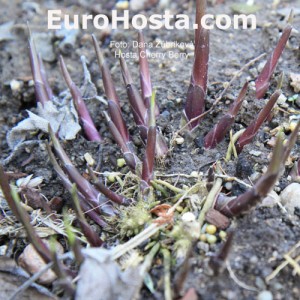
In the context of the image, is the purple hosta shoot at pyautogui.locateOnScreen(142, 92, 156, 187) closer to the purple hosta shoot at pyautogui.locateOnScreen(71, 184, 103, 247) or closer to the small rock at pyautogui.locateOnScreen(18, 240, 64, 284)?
the purple hosta shoot at pyautogui.locateOnScreen(71, 184, 103, 247)

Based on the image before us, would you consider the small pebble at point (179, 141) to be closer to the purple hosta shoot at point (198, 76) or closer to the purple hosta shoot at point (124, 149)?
the purple hosta shoot at point (198, 76)

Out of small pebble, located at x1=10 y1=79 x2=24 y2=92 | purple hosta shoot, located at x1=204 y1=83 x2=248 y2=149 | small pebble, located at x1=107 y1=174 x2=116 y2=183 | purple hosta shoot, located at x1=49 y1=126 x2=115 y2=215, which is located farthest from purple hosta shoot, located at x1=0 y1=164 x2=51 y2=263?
small pebble, located at x1=10 y1=79 x2=24 y2=92

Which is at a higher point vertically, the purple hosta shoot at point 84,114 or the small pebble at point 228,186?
the purple hosta shoot at point 84,114

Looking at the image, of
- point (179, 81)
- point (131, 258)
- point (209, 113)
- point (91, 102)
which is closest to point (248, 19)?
point (179, 81)

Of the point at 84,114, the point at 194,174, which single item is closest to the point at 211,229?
the point at 194,174

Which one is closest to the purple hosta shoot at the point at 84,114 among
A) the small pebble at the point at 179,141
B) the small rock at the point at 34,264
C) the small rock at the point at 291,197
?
the small pebble at the point at 179,141

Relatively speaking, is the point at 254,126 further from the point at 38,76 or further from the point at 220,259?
the point at 38,76
